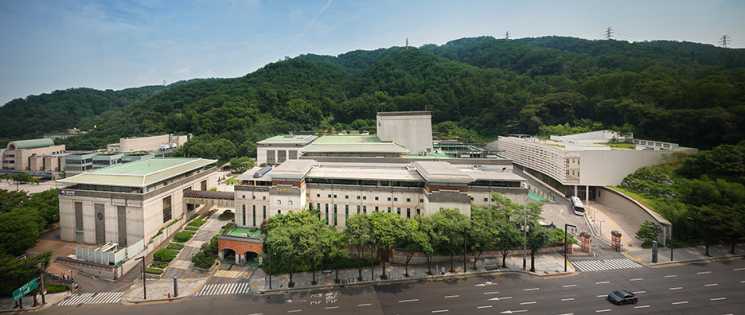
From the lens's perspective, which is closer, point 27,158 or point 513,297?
point 513,297

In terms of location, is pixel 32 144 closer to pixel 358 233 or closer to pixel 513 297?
pixel 358 233

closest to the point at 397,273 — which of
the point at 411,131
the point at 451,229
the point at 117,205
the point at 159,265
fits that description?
the point at 451,229

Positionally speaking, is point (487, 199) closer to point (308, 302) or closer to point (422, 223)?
point (422, 223)

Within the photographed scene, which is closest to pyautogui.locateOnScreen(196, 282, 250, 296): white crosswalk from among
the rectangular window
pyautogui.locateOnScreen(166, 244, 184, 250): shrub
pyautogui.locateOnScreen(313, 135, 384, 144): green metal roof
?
pyautogui.locateOnScreen(166, 244, 184, 250): shrub

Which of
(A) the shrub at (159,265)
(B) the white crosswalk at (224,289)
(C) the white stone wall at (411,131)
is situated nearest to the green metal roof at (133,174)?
(A) the shrub at (159,265)

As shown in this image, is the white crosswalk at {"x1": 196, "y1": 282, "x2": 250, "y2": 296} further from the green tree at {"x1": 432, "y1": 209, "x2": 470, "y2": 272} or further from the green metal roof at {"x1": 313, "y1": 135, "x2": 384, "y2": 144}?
the green metal roof at {"x1": 313, "y1": 135, "x2": 384, "y2": 144}

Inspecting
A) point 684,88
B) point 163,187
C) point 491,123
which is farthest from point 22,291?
point 684,88

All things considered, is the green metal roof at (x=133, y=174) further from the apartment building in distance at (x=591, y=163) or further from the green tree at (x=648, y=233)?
the apartment building in distance at (x=591, y=163)
